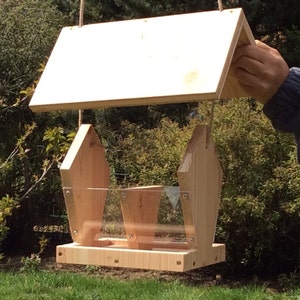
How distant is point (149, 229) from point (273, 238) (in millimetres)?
3612

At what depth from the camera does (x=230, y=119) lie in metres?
5.53

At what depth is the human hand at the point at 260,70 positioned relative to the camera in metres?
1.98

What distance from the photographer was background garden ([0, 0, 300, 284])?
5258 millimetres

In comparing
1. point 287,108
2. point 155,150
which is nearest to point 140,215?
point 287,108

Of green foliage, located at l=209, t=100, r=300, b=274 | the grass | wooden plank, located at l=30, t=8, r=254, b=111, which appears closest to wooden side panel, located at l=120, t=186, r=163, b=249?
wooden plank, located at l=30, t=8, r=254, b=111

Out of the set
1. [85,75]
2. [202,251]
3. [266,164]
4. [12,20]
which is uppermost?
[85,75]

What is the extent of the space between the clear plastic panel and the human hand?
1.20ft

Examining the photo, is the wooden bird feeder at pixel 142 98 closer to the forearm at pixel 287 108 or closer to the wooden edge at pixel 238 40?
the wooden edge at pixel 238 40

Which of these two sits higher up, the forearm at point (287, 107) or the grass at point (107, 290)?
the forearm at point (287, 107)

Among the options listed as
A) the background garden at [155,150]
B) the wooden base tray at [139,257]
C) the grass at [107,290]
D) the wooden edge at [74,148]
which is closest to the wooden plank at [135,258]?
the wooden base tray at [139,257]

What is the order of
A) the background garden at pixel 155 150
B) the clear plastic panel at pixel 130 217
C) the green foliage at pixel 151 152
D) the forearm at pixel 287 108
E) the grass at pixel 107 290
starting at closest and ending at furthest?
the forearm at pixel 287 108 < the clear plastic panel at pixel 130 217 < the green foliage at pixel 151 152 < the grass at pixel 107 290 < the background garden at pixel 155 150

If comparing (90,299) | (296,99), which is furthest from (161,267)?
(90,299)

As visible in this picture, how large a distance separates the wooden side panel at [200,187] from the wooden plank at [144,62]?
0.23 meters

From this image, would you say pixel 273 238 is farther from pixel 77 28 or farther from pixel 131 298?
pixel 77 28
